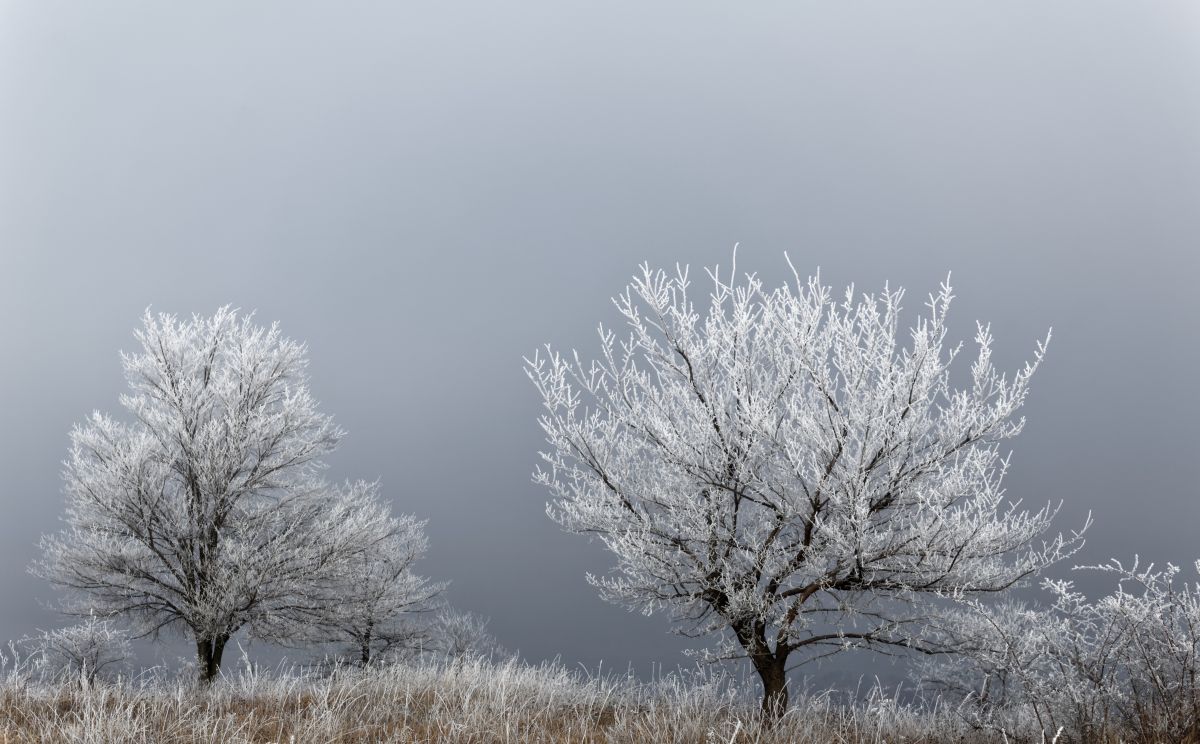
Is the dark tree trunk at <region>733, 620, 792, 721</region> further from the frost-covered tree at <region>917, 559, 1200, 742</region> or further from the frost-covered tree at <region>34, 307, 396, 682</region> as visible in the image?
the frost-covered tree at <region>34, 307, 396, 682</region>

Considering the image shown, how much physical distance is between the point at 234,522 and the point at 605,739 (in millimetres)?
10570

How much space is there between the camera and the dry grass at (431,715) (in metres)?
6.84

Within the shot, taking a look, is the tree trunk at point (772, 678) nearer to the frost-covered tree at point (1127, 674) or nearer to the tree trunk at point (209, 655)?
the frost-covered tree at point (1127, 674)

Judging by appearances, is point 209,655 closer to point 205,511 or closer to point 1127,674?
point 205,511

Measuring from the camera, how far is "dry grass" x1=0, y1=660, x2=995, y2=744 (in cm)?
684

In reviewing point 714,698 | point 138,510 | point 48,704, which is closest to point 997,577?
point 714,698

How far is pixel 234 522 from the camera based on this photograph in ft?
49.6

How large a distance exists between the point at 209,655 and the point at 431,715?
9.55m

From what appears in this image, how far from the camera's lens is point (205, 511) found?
14898 millimetres

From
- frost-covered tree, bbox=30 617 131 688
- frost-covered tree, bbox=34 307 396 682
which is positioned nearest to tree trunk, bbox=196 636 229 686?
frost-covered tree, bbox=34 307 396 682

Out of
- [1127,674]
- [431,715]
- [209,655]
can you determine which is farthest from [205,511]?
[1127,674]

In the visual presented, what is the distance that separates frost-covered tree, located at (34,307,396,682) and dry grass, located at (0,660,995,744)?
3409mm

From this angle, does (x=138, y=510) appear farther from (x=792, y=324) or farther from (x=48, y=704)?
(x=792, y=324)

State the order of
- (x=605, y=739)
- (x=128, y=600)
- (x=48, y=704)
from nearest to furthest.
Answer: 1. (x=605, y=739)
2. (x=48, y=704)
3. (x=128, y=600)
